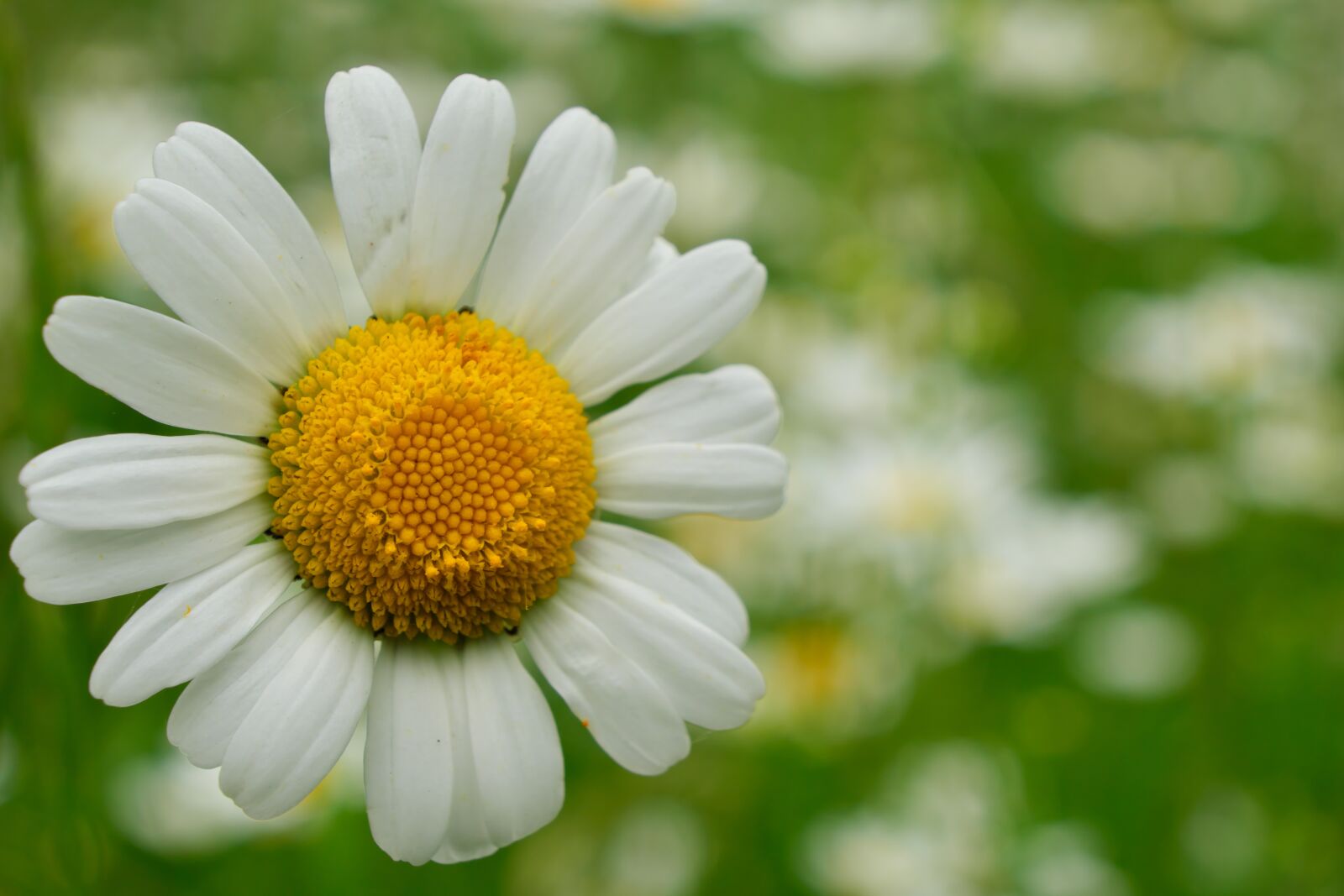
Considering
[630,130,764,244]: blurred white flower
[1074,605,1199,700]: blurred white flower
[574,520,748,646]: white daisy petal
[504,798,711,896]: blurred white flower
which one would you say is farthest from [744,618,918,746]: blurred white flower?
[574,520,748,646]: white daisy petal

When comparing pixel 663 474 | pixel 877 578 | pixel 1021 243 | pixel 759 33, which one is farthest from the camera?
pixel 1021 243

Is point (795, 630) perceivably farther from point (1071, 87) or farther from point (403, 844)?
point (1071, 87)

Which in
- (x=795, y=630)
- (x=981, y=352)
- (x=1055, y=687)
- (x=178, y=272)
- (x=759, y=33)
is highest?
(x=178, y=272)

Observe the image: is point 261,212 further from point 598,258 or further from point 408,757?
point 408,757

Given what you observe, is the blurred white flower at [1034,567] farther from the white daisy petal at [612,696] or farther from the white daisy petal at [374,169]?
the white daisy petal at [374,169]

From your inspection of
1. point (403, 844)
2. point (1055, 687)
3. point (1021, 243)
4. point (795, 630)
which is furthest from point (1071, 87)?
point (403, 844)

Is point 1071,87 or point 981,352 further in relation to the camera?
point 1071,87

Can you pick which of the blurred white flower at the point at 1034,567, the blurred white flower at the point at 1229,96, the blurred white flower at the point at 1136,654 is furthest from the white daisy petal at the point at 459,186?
the blurred white flower at the point at 1229,96
